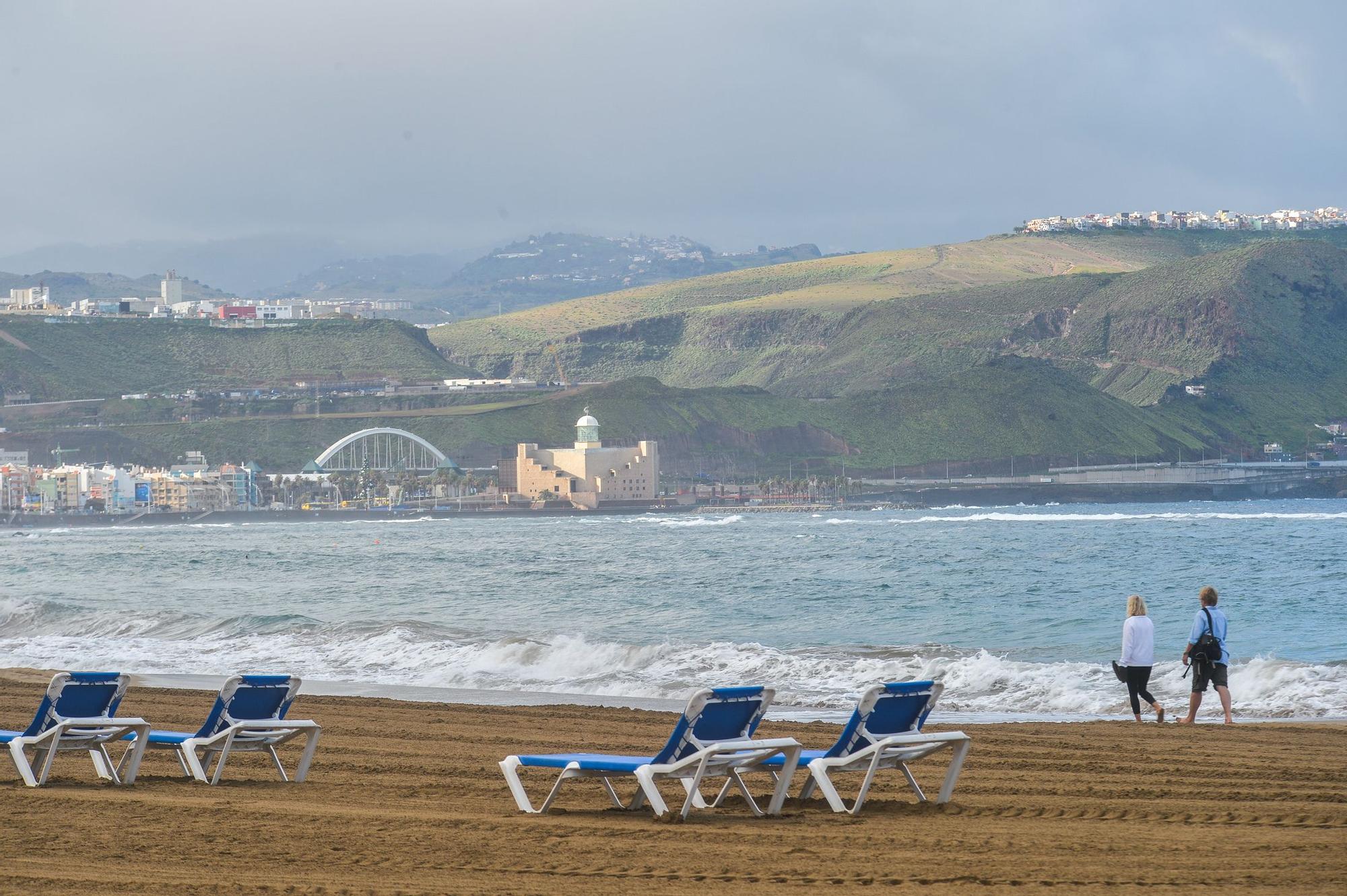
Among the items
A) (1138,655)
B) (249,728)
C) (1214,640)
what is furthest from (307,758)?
(1214,640)

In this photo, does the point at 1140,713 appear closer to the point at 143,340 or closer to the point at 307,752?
the point at 307,752

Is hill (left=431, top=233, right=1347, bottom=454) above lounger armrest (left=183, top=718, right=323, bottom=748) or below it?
above

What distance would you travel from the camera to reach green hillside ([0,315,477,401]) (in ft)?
467

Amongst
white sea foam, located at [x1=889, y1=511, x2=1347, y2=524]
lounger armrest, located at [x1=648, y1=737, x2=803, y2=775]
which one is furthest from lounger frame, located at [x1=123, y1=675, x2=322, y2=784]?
white sea foam, located at [x1=889, y1=511, x2=1347, y2=524]

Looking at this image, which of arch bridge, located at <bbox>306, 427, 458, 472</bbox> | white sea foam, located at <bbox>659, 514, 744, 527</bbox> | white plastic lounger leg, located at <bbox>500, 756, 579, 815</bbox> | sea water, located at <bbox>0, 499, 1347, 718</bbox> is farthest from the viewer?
arch bridge, located at <bbox>306, 427, 458, 472</bbox>

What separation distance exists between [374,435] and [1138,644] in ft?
403

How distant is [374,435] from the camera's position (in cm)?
13088

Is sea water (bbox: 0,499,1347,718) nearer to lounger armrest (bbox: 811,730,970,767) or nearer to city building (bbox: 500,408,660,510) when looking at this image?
lounger armrest (bbox: 811,730,970,767)

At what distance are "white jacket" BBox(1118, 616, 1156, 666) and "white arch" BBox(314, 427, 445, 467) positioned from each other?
385ft

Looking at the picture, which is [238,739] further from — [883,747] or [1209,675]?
[1209,675]

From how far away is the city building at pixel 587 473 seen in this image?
117812mm

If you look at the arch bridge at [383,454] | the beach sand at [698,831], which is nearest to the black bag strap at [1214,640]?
the beach sand at [698,831]

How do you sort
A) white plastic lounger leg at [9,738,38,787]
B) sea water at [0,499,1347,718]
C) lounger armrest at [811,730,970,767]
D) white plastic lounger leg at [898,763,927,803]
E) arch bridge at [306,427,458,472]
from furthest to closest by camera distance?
1. arch bridge at [306,427,458,472]
2. sea water at [0,499,1347,718]
3. white plastic lounger leg at [9,738,38,787]
4. white plastic lounger leg at [898,763,927,803]
5. lounger armrest at [811,730,970,767]

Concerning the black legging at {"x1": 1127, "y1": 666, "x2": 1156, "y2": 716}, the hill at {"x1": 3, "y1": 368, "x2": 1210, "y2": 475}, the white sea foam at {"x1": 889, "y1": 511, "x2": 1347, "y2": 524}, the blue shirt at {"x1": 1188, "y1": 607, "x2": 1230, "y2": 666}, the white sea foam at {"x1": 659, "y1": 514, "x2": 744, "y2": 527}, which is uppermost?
the blue shirt at {"x1": 1188, "y1": 607, "x2": 1230, "y2": 666}
